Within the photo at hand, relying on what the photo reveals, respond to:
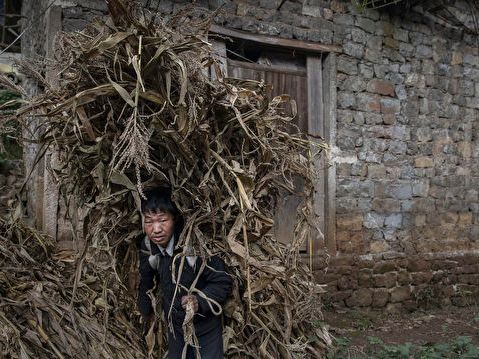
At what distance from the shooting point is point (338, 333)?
4672 mm

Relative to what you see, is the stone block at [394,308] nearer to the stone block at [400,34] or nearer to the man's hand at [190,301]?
the stone block at [400,34]

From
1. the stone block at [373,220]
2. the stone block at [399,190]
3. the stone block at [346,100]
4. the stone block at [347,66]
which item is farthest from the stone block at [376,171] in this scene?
the stone block at [347,66]

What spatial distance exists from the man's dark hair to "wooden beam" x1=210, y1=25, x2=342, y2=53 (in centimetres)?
237

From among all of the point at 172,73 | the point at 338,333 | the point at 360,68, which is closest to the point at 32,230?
the point at 172,73

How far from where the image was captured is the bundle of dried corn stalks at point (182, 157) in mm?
2605

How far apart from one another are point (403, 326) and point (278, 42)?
2.91 m

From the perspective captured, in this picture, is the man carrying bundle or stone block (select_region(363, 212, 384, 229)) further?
stone block (select_region(363, 212, 384, 229))

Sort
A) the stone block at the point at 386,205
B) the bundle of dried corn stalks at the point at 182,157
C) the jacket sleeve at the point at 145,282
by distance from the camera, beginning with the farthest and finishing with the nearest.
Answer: the stone block at the point at 386,205
the jacket sleeve at the point at 145,282
the bundle of dried corn stalks at the point at 182,157

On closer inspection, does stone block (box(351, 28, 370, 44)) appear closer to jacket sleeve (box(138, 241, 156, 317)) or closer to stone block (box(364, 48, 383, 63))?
stone block (box(364, 48, 383, 63))

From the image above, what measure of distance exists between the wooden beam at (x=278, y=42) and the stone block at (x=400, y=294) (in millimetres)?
2534

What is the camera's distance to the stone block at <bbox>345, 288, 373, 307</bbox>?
550cm

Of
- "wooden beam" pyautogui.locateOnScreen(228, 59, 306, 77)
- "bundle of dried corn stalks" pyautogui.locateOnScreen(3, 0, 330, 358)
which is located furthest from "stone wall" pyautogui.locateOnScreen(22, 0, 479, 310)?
"bundle of dried corn stalks" pyautogui.locateOnScreen(3, 0, 330, 358)

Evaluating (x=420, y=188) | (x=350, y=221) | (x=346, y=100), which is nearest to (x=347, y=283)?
(x=350, y=221)

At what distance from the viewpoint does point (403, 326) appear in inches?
204
